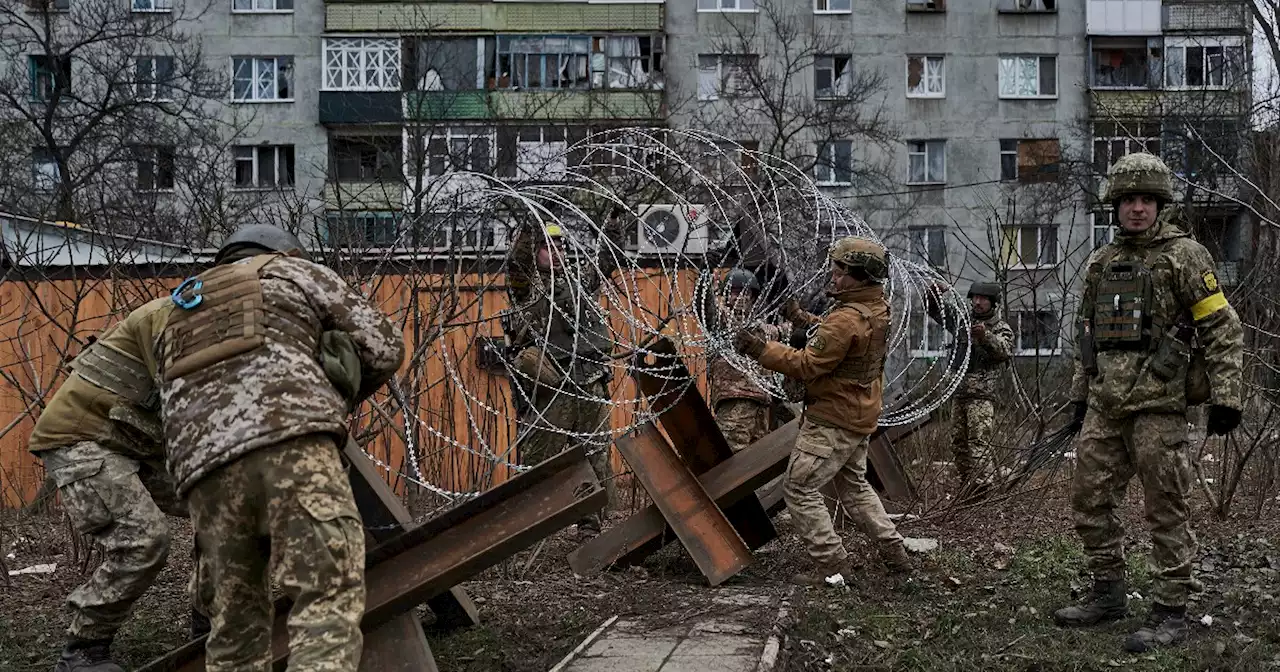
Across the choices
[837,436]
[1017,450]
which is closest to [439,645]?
[837,436]

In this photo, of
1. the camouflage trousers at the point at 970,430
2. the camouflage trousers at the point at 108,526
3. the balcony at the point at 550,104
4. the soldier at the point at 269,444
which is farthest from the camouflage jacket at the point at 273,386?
the balcony at the point at 550,104

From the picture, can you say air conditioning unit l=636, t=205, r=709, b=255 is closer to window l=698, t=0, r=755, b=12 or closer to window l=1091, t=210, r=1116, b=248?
window l=1091, t=210, r=1116, b=248

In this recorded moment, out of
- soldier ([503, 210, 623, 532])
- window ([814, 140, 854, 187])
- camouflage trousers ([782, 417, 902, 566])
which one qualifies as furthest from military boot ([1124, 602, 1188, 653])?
window ([814, 140, 854, 187])

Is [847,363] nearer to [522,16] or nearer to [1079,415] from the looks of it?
[1079,415]

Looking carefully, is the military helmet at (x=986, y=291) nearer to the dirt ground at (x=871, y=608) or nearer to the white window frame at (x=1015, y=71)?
the dirt ground at (x=871, y=608)

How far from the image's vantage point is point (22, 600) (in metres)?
6.27

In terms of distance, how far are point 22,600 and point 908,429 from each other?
6.48m

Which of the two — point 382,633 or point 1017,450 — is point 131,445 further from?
point 1017,450

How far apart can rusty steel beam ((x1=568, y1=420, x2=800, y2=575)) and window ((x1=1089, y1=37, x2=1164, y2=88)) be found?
30.2 m

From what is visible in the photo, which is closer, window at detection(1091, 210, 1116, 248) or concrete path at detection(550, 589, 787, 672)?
concrete path at detection(550, 589, 787, 672)

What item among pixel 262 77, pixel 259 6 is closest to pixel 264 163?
pixel 262 77

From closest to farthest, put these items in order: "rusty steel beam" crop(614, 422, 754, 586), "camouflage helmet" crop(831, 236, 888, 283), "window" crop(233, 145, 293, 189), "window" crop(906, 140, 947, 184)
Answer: "rusty steel beam" crop(614, 422, 754, 586) < "camouflage helmet" crop(831, 236, 888, 283) < "window" crop(233, 145, 293, 189) < "window" crop(906, 140, 947, 184)

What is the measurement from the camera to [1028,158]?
34094 mm

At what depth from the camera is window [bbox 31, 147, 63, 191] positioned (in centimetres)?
2139
